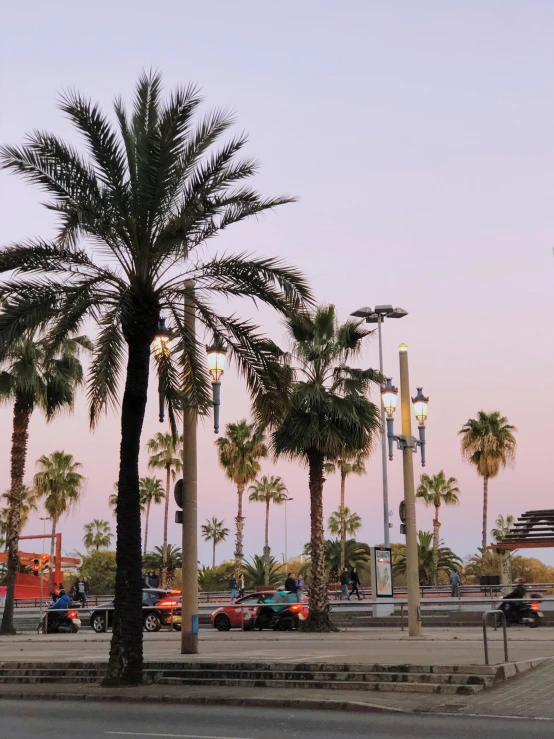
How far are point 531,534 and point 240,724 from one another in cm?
3309

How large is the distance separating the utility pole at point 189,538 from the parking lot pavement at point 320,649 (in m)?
0.53

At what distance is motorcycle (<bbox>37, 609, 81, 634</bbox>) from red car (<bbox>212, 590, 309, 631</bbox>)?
4920 mm

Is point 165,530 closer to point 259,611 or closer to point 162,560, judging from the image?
point 162,560

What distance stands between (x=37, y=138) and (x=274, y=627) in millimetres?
19907

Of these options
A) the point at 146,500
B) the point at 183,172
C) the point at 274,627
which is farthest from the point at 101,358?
the point at 146,500

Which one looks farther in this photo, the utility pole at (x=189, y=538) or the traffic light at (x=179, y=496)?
the traffic light at (x=179, y=496)

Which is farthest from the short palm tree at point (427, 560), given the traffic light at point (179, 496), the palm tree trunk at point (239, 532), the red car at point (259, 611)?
the traffic light at point (179, 496)

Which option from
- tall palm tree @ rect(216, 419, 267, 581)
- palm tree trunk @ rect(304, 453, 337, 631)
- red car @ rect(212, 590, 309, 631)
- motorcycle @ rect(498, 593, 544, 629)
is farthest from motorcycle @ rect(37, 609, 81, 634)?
tall palm tree @ rect(216, 419, 267, 581)

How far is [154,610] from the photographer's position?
32.1 meters

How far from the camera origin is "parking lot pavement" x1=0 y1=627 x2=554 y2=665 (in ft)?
53.0

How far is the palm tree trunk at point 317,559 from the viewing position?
29016mm

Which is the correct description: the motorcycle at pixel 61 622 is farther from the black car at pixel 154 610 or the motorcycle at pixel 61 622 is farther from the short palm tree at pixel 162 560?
the short palm tree at pixel 162 560

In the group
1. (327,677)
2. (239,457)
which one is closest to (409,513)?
(327,677)

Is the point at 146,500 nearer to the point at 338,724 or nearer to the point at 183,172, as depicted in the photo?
the point at 183,172
